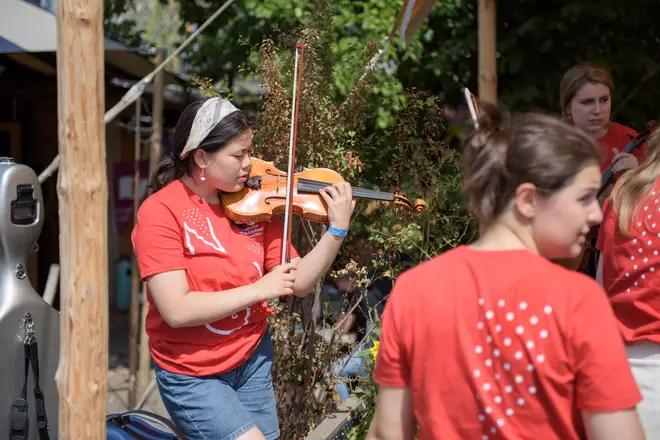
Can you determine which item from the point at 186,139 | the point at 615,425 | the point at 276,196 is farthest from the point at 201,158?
the point at 615,425

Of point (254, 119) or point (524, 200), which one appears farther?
point (254, 119)

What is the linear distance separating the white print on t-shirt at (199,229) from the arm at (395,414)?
0.96 metres

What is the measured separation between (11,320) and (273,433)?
1015mm

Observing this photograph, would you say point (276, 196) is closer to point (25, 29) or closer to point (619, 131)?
point (619, 131)

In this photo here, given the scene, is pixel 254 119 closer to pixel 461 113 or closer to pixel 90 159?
pixel 90 159

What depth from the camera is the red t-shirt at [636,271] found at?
2066 mm

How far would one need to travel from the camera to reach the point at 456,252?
4.97 feet

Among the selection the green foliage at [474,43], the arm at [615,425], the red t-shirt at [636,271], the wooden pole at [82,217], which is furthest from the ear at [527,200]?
the green foliage at [474,43]

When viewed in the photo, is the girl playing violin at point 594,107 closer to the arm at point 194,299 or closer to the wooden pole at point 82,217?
the arm at point 194,299

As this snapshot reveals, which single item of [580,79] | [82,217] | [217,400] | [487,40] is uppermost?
[487,40]

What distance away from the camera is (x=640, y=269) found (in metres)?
2.11

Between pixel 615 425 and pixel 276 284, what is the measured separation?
118 centimetres

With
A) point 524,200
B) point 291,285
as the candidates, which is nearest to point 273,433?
point 291,285

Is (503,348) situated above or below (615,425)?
above
